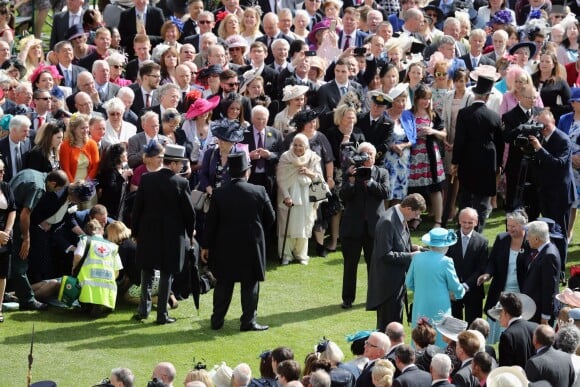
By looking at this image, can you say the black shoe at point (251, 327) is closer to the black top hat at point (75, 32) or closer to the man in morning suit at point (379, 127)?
the man in morning suit at point (379, 127)

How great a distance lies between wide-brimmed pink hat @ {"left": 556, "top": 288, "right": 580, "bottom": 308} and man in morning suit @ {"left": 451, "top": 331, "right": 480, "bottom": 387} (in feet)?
5.36

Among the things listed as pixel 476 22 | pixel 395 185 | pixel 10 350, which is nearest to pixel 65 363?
pixel 10 350

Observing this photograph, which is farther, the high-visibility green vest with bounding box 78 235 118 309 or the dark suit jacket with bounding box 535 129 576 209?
the dark suit jacket with bounding box 535 129 576 209

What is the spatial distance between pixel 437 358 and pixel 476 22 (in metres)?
11.9

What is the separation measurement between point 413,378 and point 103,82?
297 inches

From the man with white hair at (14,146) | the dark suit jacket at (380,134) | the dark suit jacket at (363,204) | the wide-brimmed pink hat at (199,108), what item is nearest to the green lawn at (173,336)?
the dark suit jacket at (363,204)

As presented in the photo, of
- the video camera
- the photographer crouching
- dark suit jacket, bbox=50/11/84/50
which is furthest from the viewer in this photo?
dark suit jacket, bbox=50/11/84/50

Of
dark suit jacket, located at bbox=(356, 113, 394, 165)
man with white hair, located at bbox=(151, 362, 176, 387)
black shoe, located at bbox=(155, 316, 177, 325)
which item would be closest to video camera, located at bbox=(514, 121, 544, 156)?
dark suit jacket, located at bbox=(356, 113, 394, 165)

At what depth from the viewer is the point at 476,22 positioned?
2189 centimetres

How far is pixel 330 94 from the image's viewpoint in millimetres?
17359

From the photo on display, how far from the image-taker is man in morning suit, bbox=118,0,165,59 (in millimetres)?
19719

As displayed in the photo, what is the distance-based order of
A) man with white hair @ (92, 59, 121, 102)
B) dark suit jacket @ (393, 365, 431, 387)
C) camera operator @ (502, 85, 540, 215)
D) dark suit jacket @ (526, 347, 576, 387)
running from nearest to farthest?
dark suit jacket @ (393, 365, 431, 387)
dark suit jacket @ (526, 347, 576, 387)
camera operator @ (502, 85, 540, 215)
man with white hair @ (92, 59, 121, 102)

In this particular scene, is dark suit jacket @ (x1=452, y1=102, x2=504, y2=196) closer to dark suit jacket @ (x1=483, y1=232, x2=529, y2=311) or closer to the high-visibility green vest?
dark suit jacket @ (x1=483, y1=232, x2=529, y2=311)

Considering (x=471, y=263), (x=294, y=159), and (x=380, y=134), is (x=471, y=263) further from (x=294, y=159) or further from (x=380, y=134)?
(x=380, y=134)
